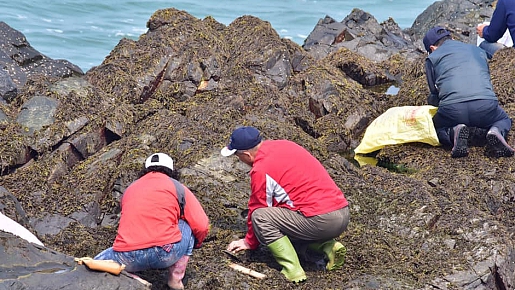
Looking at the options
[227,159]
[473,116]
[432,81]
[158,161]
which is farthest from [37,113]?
[473,116]

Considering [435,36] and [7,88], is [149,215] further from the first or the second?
[435,36]

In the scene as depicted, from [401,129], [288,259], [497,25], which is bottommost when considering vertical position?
[288,259]

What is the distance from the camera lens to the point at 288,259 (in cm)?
576

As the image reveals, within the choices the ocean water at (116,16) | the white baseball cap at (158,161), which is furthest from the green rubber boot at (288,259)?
the ocean water at (116,16)

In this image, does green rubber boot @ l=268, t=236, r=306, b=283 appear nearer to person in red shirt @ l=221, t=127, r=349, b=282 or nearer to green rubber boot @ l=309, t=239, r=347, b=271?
person in red shirt @ l=221, t=127, r=349, b=282

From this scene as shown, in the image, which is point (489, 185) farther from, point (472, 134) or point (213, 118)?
point (213, 118)

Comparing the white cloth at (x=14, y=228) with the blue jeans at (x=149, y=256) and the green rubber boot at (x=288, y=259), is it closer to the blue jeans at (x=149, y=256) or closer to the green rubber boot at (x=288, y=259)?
the blue jeans at (x=149, y=256)

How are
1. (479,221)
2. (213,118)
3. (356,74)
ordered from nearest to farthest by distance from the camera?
(479,221)
(213,118)
(356,74)

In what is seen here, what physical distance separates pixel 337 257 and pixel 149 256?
1719 mm

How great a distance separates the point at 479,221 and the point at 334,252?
1666mm

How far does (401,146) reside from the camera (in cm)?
903

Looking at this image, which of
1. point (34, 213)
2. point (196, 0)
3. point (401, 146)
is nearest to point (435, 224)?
point (401, 146)

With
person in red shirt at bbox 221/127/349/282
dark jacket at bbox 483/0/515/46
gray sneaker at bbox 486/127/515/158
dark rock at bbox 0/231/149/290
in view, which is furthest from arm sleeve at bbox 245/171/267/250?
dark jacket at bbox 483/0/515/46

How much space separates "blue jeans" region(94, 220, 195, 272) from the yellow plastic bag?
14.4 ft
